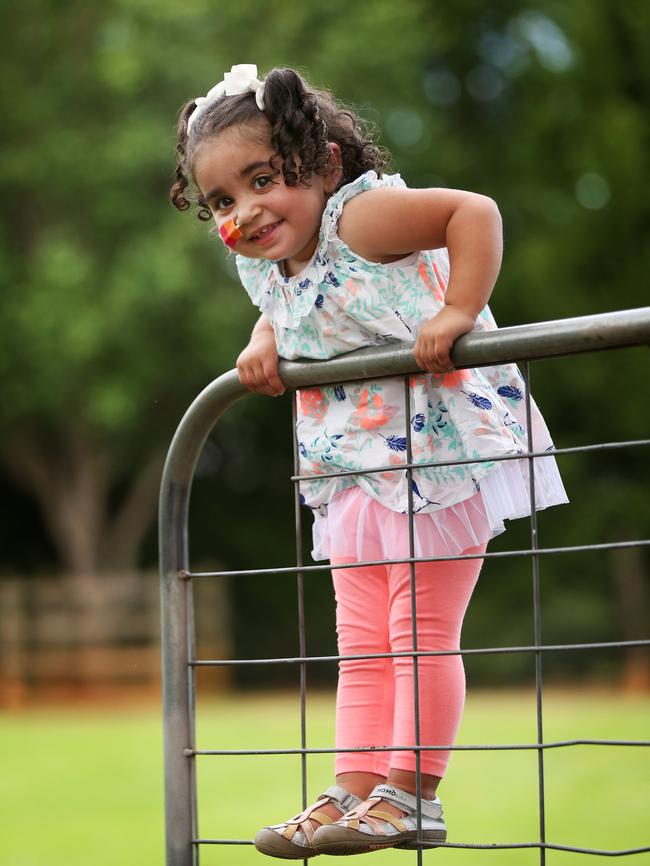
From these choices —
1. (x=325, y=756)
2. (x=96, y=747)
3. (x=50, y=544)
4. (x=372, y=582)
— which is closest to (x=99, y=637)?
(x=50, y=544)

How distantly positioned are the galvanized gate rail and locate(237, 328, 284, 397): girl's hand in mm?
16

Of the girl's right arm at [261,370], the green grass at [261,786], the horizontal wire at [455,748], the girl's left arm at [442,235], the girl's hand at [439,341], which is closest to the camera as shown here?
the horizontal wire at [455,748]

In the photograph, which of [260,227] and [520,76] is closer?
[260,227]

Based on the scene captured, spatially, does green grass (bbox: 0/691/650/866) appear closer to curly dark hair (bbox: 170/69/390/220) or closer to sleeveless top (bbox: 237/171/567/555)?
sleeveless top (bbox: 237/171/567/555)

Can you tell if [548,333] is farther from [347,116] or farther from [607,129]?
[607,129]

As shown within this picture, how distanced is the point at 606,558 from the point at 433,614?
14.8 metres

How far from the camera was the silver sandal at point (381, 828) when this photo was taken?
1.98 metres

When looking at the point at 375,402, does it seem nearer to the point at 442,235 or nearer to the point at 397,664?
the point at 442,235

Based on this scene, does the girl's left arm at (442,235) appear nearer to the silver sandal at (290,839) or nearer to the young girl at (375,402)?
the young girl at (375,402)

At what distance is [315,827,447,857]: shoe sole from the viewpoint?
1972 mm

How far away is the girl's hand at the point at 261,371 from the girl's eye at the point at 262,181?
0.26 metres

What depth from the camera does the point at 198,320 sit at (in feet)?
51.1

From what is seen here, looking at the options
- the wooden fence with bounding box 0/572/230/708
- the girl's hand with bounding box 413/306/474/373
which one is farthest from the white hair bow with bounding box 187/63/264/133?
the wooden fence with bounding box 0/572/230/708

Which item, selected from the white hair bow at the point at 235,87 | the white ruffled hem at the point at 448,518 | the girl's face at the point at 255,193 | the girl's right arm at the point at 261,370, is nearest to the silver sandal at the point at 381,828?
the white ruffled hem at the point at 448,518
